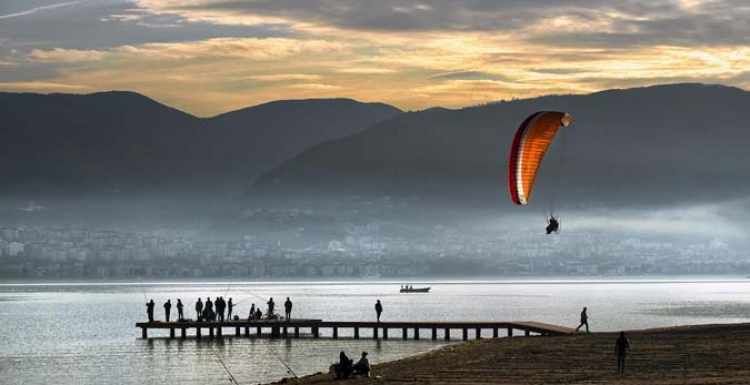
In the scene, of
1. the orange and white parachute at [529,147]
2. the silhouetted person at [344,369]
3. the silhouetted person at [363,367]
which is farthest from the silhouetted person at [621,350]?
the orange and white parachute at [529,147]

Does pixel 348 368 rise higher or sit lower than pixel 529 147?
lower

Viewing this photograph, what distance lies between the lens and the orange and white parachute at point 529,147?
5147cm

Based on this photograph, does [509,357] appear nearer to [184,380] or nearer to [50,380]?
[184,380]

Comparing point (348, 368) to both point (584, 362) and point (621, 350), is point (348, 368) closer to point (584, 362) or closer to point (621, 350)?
point (584, 362)

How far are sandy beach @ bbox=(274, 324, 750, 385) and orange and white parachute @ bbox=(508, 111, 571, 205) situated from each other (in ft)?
19.9

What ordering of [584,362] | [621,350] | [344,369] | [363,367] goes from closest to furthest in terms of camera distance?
[621,350]
[344,369]
[363,367]
[584,362]

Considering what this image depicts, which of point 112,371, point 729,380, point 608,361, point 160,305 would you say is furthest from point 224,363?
point 160,305

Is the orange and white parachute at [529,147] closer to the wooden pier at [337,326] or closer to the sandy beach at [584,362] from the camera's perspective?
the sandy beach at [584,362]

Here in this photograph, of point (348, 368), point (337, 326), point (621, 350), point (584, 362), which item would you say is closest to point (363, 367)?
point (348, 368)

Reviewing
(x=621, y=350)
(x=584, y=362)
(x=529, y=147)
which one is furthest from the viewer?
(x=529, y=147)

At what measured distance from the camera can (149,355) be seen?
69688 millimetres

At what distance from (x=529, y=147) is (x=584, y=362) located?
8988mm

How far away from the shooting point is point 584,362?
154 feet

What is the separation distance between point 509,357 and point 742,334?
12022 millimetres
